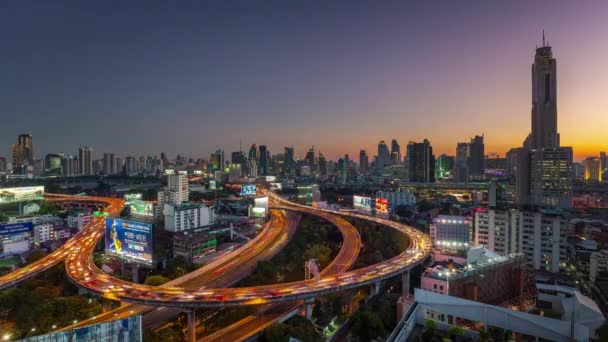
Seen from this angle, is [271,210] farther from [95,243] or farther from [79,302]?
[79,302]

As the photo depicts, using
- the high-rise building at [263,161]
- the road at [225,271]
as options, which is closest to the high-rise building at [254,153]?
the high-rise building at [263,161]

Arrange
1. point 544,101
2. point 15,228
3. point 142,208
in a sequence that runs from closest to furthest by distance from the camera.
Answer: point 15,228 < point 142,208 < point 544,101

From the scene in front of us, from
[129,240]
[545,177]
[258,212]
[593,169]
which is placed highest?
[593,169]

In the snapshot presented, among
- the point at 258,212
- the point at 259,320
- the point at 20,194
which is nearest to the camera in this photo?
the point at 259,320

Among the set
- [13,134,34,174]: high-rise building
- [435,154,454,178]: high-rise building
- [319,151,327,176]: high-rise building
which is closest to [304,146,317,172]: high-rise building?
[319,151,327,176]: high-rise building

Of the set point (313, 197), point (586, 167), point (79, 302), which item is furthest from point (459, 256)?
point (586, 167)

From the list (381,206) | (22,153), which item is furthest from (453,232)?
(22,153)

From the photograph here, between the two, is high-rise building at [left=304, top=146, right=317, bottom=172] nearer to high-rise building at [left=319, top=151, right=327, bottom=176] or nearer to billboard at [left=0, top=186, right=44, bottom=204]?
high-rise building at [left=319, top=151, right=327, bottom=176]

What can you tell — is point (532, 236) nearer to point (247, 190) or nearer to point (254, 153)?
point (247, 190)
